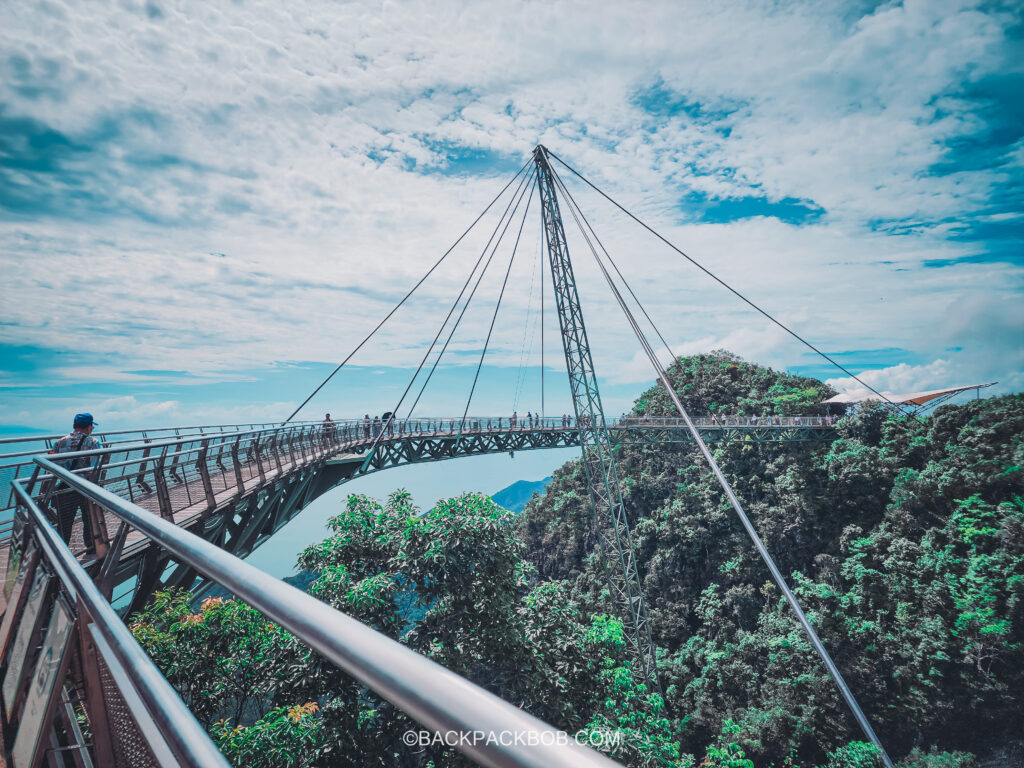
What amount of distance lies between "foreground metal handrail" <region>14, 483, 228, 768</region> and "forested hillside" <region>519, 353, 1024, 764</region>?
22.3m

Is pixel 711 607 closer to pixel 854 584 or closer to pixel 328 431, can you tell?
→ pixel 854 584

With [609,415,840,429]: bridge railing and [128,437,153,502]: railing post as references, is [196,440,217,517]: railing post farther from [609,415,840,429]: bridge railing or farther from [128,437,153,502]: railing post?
[609,415,840,429]: bridge railing

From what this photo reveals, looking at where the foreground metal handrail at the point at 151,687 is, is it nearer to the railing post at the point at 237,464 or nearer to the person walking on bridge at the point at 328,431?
the railing post at the point at 237,464

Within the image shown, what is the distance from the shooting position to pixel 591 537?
3284cm

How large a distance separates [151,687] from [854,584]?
25552mm

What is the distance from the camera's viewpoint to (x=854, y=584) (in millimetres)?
20250

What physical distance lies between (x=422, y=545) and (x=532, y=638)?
223cm

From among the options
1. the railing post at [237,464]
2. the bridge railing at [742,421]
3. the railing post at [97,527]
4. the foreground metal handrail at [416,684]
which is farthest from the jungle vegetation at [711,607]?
the foreground metal handrail at [416,684]

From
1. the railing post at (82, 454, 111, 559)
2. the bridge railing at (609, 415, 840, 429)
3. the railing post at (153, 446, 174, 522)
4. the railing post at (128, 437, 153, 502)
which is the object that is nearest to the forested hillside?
the bridge railing at (609, 415, 840, 429)

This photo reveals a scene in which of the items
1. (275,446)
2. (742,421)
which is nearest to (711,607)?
(742,421)

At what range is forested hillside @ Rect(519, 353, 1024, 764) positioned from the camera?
1631cm

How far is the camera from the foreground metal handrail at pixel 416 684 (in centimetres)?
37

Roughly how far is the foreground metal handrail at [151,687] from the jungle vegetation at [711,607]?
5641 millimetres

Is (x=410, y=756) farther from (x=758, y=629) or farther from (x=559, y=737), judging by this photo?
(x=758, y=629)
